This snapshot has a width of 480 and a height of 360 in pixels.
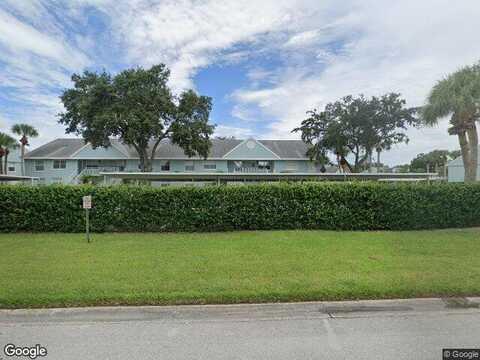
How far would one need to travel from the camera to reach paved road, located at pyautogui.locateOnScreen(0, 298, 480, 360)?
11.6 ft

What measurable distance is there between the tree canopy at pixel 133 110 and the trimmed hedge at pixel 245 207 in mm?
20711

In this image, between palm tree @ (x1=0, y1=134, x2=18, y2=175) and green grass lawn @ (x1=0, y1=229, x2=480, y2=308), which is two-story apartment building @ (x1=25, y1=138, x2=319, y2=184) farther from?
green grass lawn @ (x1=0, y1=229, x2=480, y2=308)

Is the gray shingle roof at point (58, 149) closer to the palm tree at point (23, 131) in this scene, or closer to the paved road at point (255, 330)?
the palm tree at point (23, 131)

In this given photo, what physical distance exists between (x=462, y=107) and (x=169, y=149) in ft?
114

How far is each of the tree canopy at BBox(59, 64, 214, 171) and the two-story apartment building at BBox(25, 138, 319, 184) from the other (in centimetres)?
677

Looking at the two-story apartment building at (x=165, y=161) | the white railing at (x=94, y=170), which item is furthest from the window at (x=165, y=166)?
the white railing at (x=94, y=170)

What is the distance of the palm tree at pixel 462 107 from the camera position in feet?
43.8

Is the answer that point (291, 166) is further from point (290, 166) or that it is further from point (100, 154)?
point (100, 154)

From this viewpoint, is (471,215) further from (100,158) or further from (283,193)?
(100,158)

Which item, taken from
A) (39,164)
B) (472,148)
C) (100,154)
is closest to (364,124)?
(472,148)

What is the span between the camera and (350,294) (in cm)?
508

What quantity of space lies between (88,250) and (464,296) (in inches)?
308

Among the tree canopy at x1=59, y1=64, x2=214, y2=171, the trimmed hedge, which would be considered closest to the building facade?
the tree canopy at x1=59, y1=64, x2=214, y2=171

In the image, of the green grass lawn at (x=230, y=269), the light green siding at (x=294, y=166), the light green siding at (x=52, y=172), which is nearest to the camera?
the green grass lawn at (x=230, y=269)
